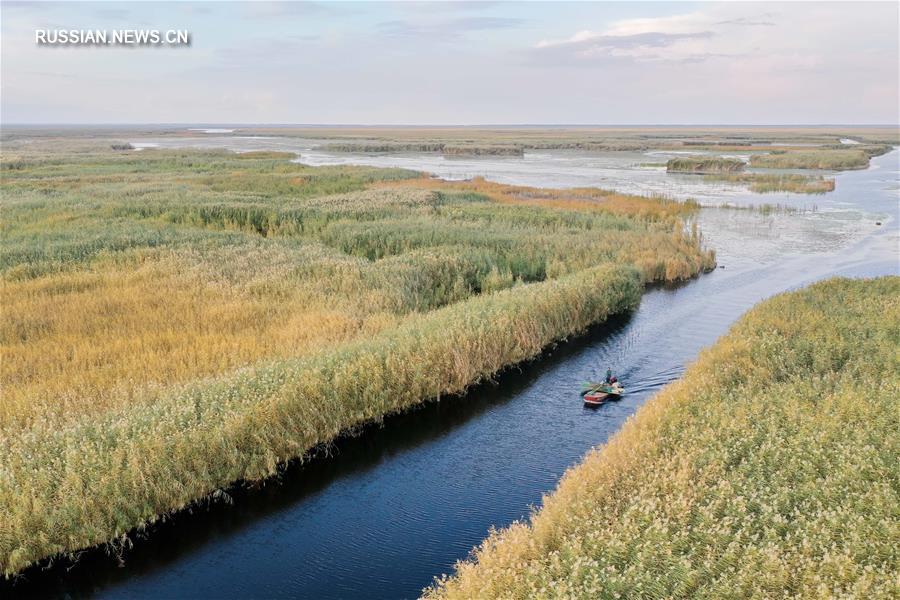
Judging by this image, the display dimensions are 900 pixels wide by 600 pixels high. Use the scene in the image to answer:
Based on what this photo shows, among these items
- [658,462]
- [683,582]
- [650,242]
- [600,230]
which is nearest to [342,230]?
[600,230]

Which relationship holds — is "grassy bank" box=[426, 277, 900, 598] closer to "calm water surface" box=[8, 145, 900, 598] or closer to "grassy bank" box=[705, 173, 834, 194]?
"calm water surface" box=[8, 145, 900, 598]

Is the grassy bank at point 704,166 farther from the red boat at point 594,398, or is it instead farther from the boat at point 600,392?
the red boat at point 594,398

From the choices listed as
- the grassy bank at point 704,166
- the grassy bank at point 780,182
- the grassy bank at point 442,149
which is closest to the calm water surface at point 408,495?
the grassy bank at point 780,182

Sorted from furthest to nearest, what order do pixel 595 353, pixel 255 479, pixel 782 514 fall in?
pixel 595 353 → pixel 255 479 → pixel 782 514

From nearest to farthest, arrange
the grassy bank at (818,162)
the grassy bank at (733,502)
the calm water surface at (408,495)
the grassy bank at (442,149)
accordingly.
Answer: the grassy bank at (733,502) → the calm water surface at (408,495) → the grassy bank at (818,162) → the grassy bank at (442,149)

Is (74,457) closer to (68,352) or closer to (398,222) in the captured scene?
(68,352)

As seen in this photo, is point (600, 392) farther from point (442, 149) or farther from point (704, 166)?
point (442, 149)

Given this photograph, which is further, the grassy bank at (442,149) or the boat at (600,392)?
the grassy bank at (442,149)

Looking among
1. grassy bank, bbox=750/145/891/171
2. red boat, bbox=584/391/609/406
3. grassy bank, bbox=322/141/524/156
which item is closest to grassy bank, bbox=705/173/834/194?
grassy bank, bbox=750/145/891/171
